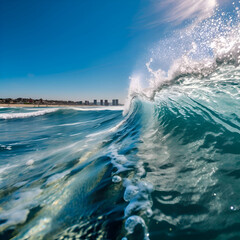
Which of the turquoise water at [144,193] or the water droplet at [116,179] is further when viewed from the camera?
the water droplet at [116,179]

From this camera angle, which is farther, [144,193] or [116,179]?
[116,179]

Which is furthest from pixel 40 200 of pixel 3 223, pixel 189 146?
pixel 189 146

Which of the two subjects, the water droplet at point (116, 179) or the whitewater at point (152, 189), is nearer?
the whitewater at point (152, 189)

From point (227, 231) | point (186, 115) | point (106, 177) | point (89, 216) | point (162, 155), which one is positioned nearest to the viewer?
point (227, 231)

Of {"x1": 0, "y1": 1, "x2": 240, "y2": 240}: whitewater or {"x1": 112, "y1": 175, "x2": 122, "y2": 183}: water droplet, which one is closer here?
{"x1": 0, "y1": 1, "x2": 240, "y2": 240}: whitewater

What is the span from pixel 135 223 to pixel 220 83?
389 centimetres

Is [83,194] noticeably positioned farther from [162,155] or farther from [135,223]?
[162,155]

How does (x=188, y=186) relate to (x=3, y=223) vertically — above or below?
above

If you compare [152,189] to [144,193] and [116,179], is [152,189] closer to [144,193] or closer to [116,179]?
[144,193]

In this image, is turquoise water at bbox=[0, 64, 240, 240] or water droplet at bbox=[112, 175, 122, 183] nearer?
turquoise water at bbox=[0, 64, 240, 240]

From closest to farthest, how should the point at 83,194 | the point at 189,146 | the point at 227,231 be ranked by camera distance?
the point at 227,231 → the point at 83,194 → the point at 189,146

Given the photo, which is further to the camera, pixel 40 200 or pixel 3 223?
pixel 40 200

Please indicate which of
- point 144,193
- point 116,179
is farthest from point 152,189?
point 116,179

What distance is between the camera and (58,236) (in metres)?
1.21
